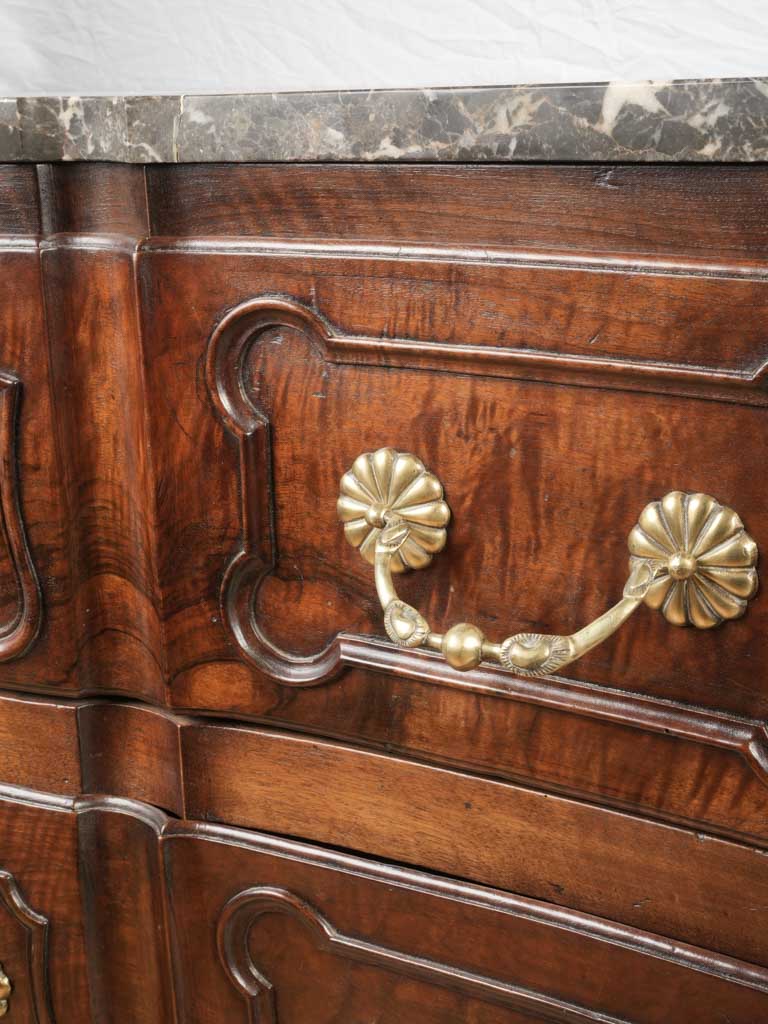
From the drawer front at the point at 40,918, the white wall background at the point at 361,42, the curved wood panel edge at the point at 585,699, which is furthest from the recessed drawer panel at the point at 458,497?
the white wall background at the point at 361,42

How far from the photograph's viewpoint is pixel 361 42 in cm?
81

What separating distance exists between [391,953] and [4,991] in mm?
220

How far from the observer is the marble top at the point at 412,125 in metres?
0.32

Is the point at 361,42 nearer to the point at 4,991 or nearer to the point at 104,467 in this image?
the point at 104,467

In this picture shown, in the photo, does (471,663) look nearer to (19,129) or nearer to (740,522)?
(740,522)

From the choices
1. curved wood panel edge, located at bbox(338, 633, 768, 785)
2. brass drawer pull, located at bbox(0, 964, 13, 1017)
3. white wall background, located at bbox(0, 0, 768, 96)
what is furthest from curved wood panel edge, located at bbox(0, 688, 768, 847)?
white wall background, located at bbox(0, 0, 768, 96)

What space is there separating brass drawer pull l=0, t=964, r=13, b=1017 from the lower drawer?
3.7 inches

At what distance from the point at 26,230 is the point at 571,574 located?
0.26m

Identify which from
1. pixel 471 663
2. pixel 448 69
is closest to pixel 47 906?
pixel 471 663

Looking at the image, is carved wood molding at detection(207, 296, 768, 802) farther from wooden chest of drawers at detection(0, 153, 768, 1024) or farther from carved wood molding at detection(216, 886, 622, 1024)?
carved wood molding at detection(216, 886, 622, 1024)

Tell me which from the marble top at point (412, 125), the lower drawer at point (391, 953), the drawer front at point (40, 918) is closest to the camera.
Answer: the marble top at point (412, 125)

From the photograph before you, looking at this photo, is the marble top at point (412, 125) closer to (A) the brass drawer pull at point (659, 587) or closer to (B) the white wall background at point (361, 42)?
(A) the brass drawer pull at point (659, 587)

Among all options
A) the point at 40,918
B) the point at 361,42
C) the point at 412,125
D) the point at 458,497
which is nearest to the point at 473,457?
the point at 458,497

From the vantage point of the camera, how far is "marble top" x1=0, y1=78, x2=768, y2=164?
1.06 feet
